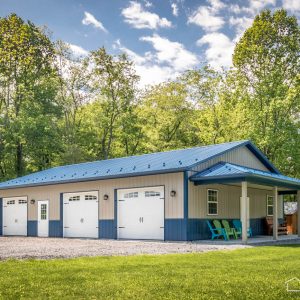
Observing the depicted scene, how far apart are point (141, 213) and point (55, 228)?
5.95 meters

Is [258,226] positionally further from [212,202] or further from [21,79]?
[21,79]

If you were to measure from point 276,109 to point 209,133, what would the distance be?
19.9 feet

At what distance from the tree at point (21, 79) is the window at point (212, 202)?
66.1 feet

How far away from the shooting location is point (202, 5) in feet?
66.8

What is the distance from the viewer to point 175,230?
1819 cm

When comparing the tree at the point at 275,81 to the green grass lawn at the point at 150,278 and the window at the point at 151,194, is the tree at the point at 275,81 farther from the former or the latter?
the green grass lawn at the point at 150,278

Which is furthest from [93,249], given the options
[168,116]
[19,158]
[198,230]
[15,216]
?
[168,116]

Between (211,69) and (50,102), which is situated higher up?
(211,69)

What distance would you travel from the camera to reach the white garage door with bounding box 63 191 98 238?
21656 mm

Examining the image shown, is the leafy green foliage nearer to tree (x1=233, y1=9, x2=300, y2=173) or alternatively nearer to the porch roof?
tree (x1=233, y1=9, x2=300, y2=173)

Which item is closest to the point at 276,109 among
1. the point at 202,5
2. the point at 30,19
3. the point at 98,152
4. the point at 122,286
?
the point at 202,5

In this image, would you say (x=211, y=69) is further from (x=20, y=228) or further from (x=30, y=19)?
(x=20, y=228)

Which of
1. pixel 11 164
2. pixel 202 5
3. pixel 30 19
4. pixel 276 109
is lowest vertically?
pixel 11 164

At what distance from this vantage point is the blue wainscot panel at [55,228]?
2317 centimetres
